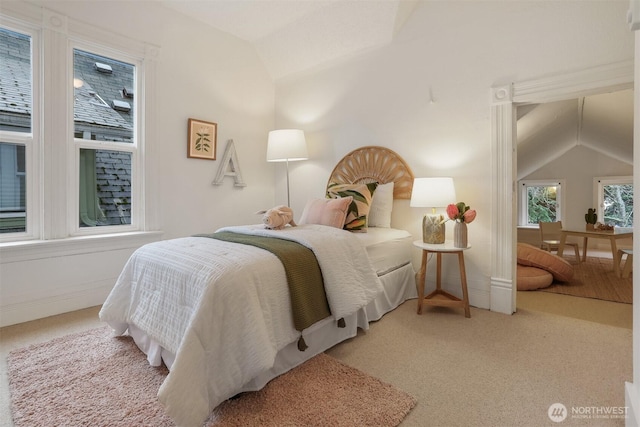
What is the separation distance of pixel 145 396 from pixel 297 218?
2812 mm

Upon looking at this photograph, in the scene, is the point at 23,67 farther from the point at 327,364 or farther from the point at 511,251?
the point at 511,251

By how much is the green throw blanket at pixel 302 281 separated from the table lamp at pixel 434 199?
1.25 m

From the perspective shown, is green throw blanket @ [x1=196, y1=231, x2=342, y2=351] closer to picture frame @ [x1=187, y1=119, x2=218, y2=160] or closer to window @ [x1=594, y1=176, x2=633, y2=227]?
picture frame @ [x1=187, y1=119, x2=218, y2=160]

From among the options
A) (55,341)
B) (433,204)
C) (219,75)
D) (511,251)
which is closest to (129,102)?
(219,75)

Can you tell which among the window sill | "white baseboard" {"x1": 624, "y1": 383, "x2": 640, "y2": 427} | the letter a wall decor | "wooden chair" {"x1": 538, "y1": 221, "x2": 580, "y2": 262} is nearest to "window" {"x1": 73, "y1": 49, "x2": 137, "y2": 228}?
the window sill

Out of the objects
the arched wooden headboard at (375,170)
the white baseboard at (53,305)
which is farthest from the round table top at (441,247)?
the white baseboard at (53,305)

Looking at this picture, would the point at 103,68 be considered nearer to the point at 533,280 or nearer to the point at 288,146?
the point at 288,146

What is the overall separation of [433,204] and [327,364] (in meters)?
1.54

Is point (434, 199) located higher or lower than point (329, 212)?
higher

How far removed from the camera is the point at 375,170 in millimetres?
3414

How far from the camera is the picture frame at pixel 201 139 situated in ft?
11.4

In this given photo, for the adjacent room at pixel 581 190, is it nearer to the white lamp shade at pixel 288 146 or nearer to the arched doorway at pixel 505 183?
the arched doorway at pixel 505 183

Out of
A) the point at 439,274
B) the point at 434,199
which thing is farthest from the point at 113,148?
the point at 439,274

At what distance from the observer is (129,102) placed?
3139 mm
